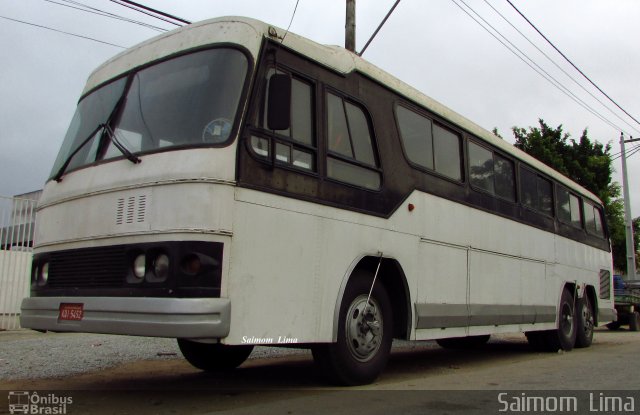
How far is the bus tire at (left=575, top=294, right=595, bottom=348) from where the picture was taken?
35.9 feet

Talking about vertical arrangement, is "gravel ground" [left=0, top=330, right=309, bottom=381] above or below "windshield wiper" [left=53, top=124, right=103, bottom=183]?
below

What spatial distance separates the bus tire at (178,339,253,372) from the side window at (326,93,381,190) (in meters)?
2.29

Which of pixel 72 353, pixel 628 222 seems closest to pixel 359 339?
pixel 72 353

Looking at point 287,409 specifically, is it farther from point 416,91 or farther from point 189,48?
point 416,91

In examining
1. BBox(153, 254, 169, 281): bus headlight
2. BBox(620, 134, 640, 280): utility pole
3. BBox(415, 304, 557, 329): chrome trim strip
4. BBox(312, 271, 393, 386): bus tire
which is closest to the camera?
BBox(153, 254, 169, 281): bus headlight

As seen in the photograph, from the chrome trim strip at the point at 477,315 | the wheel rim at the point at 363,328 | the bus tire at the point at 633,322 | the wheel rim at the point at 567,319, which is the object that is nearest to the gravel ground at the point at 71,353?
the chrome trim strip at the point at 477,315

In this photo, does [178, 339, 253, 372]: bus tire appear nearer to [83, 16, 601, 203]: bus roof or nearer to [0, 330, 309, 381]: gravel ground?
[0, 330, 309, 381]: gravel ground

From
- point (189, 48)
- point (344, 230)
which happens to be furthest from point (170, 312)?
point (189, 48)

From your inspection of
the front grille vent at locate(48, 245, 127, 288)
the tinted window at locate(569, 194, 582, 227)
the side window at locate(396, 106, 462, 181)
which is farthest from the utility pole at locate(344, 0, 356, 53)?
the front grille vent at locate(48, 245, 127, 288)

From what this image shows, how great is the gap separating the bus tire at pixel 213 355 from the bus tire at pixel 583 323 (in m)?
6.93

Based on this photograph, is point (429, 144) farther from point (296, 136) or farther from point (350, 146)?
point (296, 136)

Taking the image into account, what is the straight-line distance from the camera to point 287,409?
4672mm

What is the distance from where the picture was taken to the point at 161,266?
14.5 ft

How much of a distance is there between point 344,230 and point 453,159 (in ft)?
8.78
